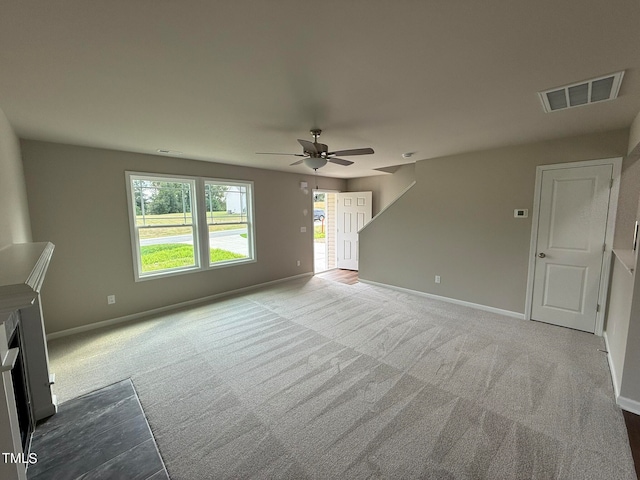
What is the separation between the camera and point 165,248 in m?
4.20

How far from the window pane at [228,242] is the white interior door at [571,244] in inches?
184

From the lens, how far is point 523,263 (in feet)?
11.7

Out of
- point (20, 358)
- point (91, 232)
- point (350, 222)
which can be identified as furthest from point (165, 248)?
point (350, 222)

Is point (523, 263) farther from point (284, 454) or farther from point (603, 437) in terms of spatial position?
point (284, 454)

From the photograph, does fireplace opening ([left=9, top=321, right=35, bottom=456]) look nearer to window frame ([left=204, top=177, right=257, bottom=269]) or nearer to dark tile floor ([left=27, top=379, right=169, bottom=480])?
dark tile floor ([left=27, top=379, right=169, bottom=480])

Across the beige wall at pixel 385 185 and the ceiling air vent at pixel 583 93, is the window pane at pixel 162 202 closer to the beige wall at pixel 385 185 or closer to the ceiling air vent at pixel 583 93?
the beige wall at pixel 385 185

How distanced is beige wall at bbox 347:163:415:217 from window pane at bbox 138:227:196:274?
4020 millimetres

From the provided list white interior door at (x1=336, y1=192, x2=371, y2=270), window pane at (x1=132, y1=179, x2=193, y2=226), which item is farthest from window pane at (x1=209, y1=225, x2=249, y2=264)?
white interior door at (x1=336, y1=192, x2=371, y2=270)

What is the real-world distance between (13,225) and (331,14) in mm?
2932

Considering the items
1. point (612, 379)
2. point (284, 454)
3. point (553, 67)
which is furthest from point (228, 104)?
point (612, 379)

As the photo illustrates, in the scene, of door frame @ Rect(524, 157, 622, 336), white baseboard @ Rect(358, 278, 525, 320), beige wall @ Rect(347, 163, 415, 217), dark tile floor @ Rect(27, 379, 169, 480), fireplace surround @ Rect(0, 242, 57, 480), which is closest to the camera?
fireplace surround @ Rect(0, 242, 57, 480)

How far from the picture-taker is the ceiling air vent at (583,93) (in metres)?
1.78

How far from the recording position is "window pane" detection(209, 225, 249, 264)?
4684 millimetres

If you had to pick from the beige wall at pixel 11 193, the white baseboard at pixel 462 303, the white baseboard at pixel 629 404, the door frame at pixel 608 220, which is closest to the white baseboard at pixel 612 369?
the white baseboard at pixel 629 404
